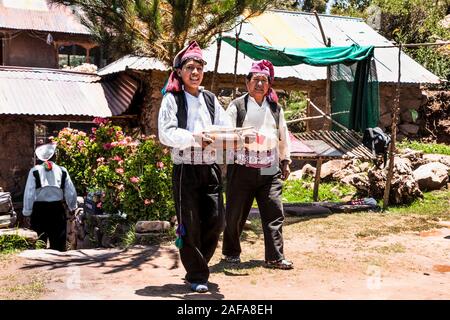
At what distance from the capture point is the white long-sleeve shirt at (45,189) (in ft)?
22.5

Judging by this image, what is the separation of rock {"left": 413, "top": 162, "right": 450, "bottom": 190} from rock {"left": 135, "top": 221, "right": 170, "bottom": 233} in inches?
208

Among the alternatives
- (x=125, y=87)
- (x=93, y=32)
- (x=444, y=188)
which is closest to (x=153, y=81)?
(x=125, y=87)

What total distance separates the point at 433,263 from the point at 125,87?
836cm

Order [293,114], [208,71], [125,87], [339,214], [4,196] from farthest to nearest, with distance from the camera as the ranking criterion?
[293,114] < [125,87] < [208,71] < [339,214] < [4,196]

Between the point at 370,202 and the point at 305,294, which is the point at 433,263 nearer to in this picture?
the point at 305,294

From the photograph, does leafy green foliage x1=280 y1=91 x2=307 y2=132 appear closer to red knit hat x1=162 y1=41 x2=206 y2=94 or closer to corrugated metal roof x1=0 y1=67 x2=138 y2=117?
corrugated metal roof x1=0 y1=67 x2=138 y2=117

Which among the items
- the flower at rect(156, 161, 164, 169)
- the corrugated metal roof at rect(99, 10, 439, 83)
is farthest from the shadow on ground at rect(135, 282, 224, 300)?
the corrugated metal roof at rect(99, 10, 439, 83)

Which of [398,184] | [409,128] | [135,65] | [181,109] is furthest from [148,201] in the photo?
[409,128]

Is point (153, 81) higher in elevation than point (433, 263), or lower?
higher

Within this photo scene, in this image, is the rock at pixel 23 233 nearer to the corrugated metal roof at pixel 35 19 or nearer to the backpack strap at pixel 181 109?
the backpack strap at pixel 181 109

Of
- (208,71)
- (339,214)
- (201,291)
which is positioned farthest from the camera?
(208,71)

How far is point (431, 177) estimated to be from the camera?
1012 centimetres

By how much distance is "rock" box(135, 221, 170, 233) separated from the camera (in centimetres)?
621

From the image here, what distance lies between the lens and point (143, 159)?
6.83 m
